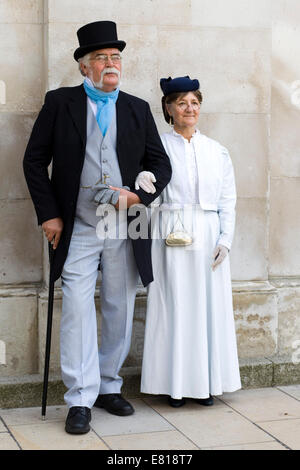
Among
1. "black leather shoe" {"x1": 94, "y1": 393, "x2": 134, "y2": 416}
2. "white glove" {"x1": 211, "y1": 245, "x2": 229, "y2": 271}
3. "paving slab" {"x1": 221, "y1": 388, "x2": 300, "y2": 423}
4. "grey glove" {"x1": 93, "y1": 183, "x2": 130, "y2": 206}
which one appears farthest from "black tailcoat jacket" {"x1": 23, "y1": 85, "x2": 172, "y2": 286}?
"paving slab" {"x1": 221, "y1": 388, "x2": 300, "y2": 423}

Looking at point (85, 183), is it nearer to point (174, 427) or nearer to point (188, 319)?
point (188, 319)

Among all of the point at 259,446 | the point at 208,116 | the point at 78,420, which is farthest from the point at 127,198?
the point at 259,446

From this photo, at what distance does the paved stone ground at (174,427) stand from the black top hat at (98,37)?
6.83 ft

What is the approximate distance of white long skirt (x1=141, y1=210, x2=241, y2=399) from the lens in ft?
16.9

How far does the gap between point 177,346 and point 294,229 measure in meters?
1.40

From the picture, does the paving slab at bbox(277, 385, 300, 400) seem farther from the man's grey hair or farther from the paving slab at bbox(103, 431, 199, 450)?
the man's grey hair

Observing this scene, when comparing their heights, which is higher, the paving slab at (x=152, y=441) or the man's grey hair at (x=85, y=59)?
the man's grey hair at (x=85, y=59)

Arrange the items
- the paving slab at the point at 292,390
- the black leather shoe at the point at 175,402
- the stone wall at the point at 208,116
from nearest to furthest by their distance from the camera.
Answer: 1. the black leather shoe at the point at 175,402
2. the stone wall at the point at 208,116
3. the paving slab at the point at 292,390

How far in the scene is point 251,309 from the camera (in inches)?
228

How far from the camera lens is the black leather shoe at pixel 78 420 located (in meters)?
4.72

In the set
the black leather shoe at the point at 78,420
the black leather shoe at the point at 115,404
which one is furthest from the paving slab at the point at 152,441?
the black leather shoe at the point at 115,404

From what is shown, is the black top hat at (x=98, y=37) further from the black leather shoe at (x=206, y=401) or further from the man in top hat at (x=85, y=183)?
the black leather shoe at (x=206, y=401)
